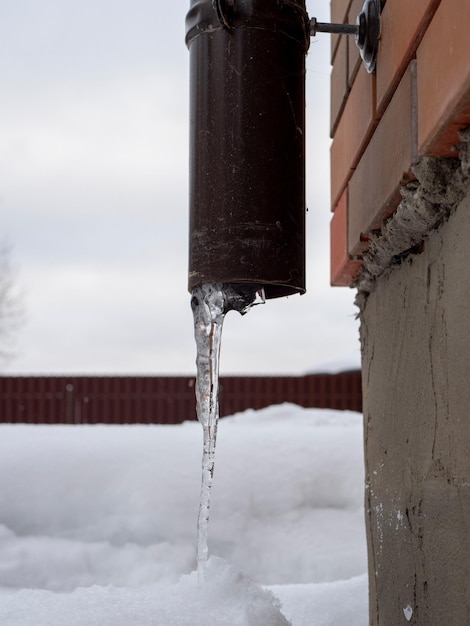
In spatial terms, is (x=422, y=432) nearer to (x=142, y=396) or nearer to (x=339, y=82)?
(x=339, y=82)

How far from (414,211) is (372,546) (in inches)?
42.1

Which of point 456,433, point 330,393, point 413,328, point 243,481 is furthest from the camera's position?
point 330,393

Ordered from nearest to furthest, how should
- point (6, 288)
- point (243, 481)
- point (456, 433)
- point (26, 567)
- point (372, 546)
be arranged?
point (456, 433) < point (372, 546) < point (26, 567) < point (243, 481) < point (6, 288)

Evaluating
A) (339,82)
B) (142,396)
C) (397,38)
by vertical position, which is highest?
(339,82)

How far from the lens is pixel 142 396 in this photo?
11922 millimetres

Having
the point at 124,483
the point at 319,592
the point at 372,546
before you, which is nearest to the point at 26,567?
the point at 124,483

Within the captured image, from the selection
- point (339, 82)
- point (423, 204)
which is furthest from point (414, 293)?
point (339, 82)

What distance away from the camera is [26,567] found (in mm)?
3604

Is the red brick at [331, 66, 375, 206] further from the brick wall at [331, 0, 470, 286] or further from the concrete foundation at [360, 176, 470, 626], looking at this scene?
the concrete foundation at [360, 176, 470, 626]

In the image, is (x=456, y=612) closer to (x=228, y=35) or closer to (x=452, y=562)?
(x=452, y=562)

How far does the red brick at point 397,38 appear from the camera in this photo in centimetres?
138

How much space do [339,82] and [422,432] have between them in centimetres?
130

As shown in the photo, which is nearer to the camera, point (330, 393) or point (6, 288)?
point (330, 393)

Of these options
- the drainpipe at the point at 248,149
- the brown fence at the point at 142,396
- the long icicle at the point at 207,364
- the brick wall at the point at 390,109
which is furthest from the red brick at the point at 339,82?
the brown fence at the point at 142,396
